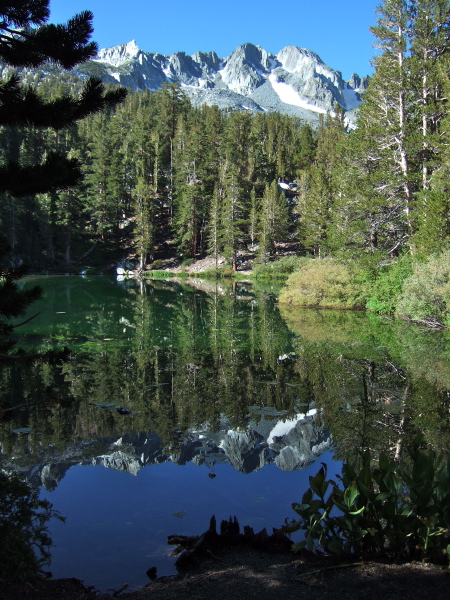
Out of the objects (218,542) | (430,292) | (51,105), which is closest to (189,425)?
(218,542)

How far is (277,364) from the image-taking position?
44.9ft

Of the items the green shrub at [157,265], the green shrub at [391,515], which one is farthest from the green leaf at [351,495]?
the green shrub at [157,265]

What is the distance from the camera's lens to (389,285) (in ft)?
83.3

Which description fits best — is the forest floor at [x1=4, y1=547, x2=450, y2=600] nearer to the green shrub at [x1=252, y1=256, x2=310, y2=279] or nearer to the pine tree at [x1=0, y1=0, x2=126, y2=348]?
the pine tree at [x1=0, y1=0, x2=126, y2=348]

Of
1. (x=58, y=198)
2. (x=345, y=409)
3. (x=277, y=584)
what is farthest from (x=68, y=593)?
(x=58, y=198)

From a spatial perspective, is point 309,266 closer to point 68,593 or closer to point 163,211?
point 68,593

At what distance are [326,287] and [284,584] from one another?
25383 millimetres

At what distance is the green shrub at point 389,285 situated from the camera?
80.2 feet

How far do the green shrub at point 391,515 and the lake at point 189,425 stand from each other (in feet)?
4.95

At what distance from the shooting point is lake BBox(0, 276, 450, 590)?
5.69 metres

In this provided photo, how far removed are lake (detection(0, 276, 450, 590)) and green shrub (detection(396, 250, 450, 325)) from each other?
249cm

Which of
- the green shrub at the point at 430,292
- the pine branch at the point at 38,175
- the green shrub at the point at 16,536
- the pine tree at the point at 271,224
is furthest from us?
the pine tree at the point at 271,224

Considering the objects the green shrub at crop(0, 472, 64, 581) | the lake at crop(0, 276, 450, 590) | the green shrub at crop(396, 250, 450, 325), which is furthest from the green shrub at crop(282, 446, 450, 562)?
the green shrub at crop(396, 250, 450, 325)

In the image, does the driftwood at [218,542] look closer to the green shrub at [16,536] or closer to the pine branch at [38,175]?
the green shrub at [16,536]
